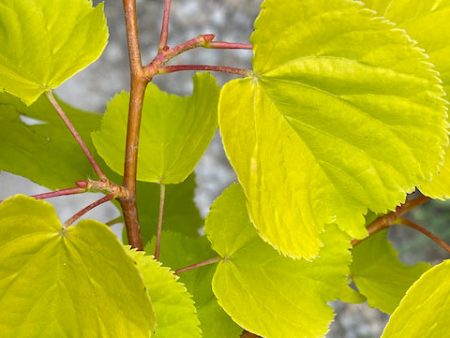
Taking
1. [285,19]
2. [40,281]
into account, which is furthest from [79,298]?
[285,19]

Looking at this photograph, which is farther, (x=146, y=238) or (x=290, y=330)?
(x=146, y=238)

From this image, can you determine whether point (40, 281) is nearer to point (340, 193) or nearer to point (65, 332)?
point (65, 332)

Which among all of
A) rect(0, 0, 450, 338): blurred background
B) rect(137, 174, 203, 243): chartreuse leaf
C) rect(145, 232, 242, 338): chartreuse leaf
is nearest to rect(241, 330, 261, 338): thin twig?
rect(145, 232, 242, 338): chartreuse leaf

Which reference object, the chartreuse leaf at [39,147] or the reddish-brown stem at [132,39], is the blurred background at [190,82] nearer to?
the chartreuse leaf at [39,147]

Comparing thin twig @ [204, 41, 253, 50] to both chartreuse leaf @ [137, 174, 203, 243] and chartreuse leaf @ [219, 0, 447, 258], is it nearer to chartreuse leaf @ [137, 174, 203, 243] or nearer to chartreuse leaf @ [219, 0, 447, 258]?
chartreuse leaf @ [219, 0, 447, 258]

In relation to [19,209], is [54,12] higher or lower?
higher

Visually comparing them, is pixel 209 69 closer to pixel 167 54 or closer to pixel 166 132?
pixel 167 54
